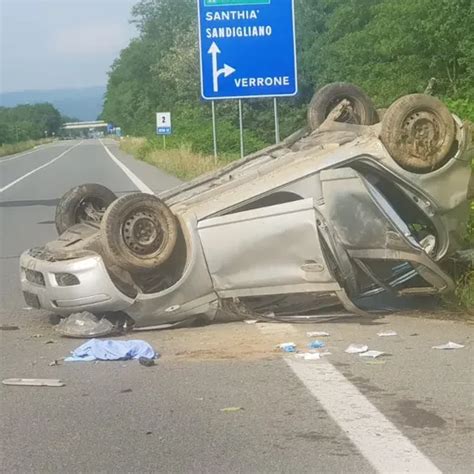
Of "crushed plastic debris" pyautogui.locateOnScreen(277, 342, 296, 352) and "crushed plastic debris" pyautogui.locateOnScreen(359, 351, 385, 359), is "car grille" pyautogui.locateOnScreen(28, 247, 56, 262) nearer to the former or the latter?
"crushed plastic debris" pyautogui.locateOnScreen(277, 342, 296, 352)

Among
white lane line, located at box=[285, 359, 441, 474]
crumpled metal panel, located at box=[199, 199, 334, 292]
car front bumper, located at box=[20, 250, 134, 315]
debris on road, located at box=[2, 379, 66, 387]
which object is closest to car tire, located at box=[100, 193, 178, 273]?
car front bumper, located at box=[20, 250, 134, 315]

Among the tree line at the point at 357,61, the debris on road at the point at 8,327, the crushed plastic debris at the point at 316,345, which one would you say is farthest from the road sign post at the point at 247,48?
the crushed plastic debris at the point at 316,345

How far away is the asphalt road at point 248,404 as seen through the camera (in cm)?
456

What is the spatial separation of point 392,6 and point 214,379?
34206 mm

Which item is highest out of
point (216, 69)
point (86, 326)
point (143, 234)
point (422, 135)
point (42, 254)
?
point (216, 69)

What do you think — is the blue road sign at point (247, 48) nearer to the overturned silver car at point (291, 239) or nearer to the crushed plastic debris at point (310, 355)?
the overturned silver car at point (291, 239)

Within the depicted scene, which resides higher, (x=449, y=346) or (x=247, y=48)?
(x=247, y=48)

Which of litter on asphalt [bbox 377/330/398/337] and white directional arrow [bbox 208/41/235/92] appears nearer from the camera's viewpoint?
litter on asphalt [bbox 377/330/398/337]

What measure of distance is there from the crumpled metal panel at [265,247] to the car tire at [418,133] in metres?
0.84

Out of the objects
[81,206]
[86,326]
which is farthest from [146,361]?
[81,206]

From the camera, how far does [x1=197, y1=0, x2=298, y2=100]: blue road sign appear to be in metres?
12.6

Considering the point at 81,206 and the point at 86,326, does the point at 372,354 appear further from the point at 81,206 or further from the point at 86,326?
the point at 81,206

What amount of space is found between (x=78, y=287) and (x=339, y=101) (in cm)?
325

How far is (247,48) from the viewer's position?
12.7 meters
